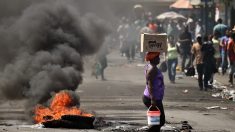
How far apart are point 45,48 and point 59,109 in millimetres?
2869

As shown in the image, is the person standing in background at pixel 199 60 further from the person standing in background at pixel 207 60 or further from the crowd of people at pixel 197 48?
the person standing in background at pixel 207 60

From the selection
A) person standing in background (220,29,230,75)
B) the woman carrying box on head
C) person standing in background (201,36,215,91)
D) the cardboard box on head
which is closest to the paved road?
person standing in background (201,36,215,91)

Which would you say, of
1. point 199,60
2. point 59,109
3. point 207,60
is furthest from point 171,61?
point 59,109

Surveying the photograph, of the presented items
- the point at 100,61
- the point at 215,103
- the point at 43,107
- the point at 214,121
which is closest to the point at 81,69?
the point at 43,107

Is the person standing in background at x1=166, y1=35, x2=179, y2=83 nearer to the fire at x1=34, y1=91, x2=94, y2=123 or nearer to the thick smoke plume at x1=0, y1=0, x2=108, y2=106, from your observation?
the thick smoke plume at x1=0, y1=0, x2=108, y2=106

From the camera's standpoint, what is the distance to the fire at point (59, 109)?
13.7m

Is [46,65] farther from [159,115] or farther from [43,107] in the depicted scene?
[159,115]

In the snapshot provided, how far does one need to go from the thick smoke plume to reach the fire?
62 centimetres

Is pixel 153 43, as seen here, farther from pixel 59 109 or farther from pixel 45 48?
pixel 45 48

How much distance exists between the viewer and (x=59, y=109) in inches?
549

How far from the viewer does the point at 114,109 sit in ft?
57.3

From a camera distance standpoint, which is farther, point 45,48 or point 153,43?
point 45,48

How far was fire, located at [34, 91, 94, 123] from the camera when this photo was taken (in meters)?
13.7

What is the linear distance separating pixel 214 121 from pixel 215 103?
409 centimetres
